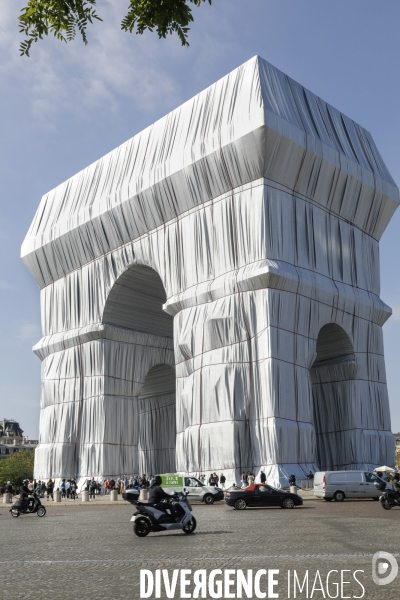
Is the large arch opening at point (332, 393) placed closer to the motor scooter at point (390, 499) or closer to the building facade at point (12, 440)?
the motor scooter at point (390, 499)

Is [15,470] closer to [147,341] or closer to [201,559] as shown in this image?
[147,341]

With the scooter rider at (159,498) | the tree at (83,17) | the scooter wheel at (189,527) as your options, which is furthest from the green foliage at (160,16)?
the scooter wheel at (189,527)

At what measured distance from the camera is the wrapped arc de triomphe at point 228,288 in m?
36.2

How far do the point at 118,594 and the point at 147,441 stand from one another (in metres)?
54.1

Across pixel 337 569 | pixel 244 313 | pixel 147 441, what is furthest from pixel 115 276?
pixel 337 569

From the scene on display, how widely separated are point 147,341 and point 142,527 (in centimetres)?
3490

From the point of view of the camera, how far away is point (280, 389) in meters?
35.3

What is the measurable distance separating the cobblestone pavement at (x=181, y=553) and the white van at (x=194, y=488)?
13.4m

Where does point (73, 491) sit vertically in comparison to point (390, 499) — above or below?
above

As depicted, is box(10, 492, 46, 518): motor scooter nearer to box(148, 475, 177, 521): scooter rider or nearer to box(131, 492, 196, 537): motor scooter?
box(131, 492, 196, 537): motor scooter

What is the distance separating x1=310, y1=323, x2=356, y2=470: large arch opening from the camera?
41.3m

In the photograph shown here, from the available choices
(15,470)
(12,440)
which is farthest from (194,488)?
(12,440)

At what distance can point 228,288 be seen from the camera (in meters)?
37.5

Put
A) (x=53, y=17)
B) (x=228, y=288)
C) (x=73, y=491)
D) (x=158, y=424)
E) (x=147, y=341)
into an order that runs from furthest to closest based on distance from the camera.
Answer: (x=158, y=424), (x=147, y=341), (x=73, y=491), (x=228, y=288), (x=53, y=17)
